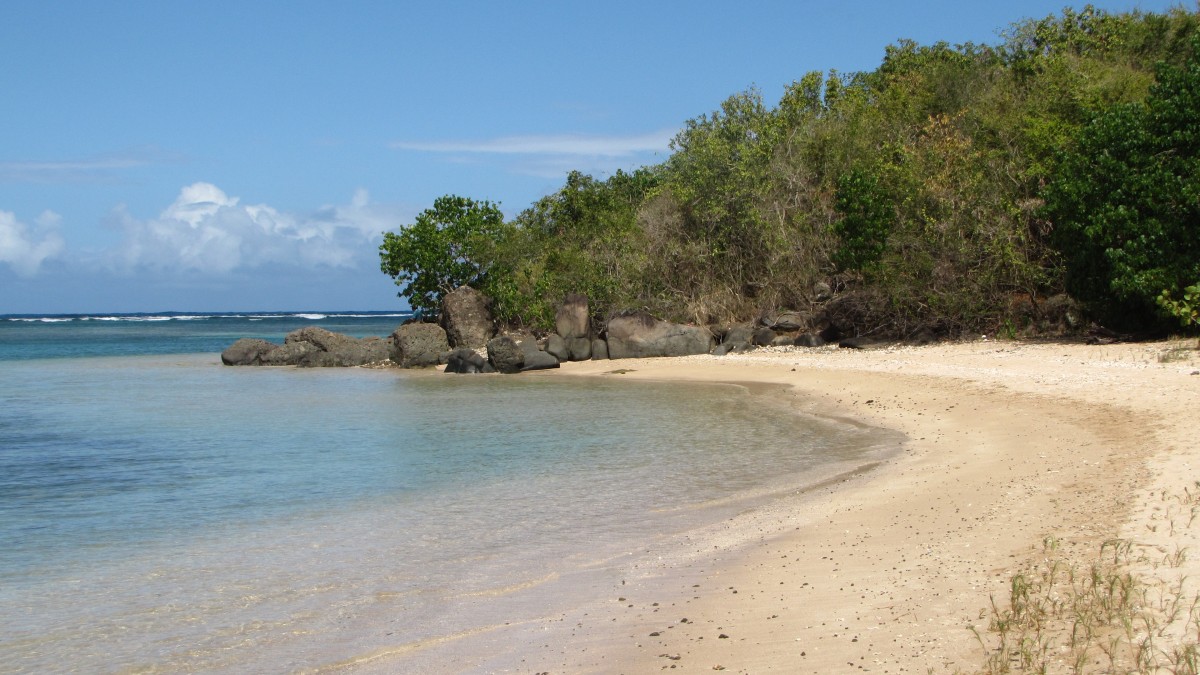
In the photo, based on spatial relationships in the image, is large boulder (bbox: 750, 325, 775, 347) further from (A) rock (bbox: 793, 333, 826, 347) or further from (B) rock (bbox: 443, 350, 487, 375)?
(B) rock (bbox: 443, 350, 487, 375)

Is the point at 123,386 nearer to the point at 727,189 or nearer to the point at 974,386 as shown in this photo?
the point at 727,189

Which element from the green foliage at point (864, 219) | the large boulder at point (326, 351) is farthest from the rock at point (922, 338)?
the large boulder at point (326, 351)

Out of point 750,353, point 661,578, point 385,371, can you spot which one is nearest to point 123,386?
point 385,371

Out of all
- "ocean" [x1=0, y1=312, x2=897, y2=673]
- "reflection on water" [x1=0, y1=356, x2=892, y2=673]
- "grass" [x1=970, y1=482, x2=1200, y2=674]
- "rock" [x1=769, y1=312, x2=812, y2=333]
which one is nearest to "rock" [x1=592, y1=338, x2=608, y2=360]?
"rock" [x1=769, y1=312, x2=812, y2=333]

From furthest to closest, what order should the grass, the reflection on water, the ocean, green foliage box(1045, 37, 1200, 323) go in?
green foliage box(1045, 37, 1200, 323) → the reflection on water → the ocean → the grass

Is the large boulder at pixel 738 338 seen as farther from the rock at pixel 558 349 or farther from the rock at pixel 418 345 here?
the rock at pixel 418 345

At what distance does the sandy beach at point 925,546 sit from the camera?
5.52 m

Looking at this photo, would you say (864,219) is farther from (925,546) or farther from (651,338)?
(925,546)

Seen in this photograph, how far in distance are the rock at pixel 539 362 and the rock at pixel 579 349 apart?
40.2 inches

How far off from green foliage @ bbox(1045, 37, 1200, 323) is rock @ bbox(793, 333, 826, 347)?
8.39 meters

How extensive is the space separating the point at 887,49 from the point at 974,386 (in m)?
31.6

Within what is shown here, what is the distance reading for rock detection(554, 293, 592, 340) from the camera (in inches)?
1240

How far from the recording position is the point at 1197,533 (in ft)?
21.5

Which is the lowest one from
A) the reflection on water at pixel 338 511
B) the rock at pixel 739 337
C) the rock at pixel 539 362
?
the reflection on water at pixel 338 511
